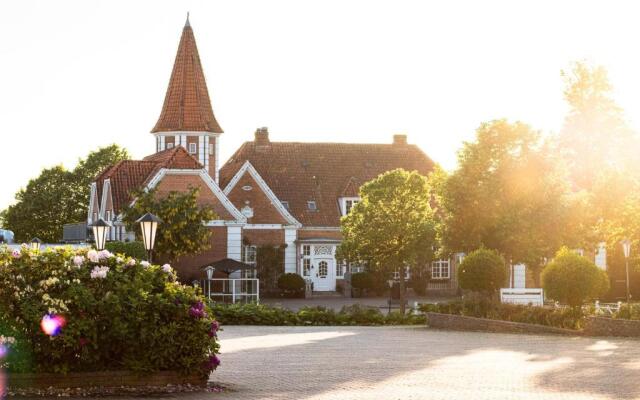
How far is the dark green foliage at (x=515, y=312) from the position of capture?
107 ft

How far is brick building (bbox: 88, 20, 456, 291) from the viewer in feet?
230

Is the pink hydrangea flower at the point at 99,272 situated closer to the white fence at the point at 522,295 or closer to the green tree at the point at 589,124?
the white fence at the point at 522,295

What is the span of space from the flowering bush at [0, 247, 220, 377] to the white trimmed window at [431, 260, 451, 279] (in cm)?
5574

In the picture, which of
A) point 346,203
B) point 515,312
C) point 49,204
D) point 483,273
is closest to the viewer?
point 515,312

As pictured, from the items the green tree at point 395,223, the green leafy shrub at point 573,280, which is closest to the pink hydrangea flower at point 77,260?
the green leafy shrub at point 573,280

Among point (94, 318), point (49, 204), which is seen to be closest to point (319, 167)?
point (49, 204)

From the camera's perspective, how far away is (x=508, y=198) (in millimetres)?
50500

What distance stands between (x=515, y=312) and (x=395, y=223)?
19.5m

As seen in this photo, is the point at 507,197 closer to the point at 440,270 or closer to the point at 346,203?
the point at 440,270

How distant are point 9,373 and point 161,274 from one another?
2.73m

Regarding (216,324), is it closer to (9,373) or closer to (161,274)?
(161,274)

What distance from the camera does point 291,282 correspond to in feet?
219

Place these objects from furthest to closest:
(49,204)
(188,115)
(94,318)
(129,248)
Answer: (49,204), (188,115), (129,248), (94,318)

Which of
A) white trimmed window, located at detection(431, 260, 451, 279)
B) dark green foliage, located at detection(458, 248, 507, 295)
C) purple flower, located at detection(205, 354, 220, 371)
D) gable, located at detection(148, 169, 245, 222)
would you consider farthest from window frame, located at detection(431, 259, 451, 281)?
purple flower, located at detection(205, 354, 220, 371)
